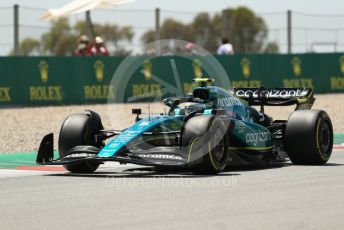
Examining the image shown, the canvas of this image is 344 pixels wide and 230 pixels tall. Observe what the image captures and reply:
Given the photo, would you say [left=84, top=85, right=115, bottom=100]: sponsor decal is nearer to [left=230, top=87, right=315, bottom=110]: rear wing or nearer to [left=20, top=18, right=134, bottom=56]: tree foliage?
[left=20, top=18, right=134, bottom=56]: tree foliage

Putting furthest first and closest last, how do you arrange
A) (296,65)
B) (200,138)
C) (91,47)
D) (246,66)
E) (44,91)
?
(296,65)
(246,66)
(91,47)
(44,91)
(200,138)

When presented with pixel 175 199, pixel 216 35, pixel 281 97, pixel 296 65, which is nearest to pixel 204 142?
pixel 175 199

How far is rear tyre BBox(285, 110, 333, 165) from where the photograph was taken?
42.1 ft

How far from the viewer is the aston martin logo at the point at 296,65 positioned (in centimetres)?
3055

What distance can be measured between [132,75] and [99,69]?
1.12m

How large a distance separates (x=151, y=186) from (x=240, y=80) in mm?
18426

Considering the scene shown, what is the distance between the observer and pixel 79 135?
41.2 feet

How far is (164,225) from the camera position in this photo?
8.00 metres

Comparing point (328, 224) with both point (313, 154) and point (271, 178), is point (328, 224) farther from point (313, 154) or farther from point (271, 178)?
point (313, 154)

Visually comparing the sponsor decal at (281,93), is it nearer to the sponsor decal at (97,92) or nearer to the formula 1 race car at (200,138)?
the formula 1 race car at (200,138)

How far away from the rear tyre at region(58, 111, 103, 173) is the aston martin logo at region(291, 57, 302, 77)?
18.4m

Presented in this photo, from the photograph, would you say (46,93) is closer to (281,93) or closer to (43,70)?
(43,70)

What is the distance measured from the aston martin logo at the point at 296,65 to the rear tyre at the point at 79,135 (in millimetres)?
18399

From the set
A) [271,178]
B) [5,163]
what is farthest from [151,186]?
[5,163]
